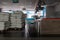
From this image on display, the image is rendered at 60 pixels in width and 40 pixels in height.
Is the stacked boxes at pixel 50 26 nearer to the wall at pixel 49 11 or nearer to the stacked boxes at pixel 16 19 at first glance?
the stacked boxes at pixel 16 19

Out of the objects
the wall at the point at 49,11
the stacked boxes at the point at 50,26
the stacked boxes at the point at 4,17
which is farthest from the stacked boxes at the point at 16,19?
the stacked boxes at the point at 50,26

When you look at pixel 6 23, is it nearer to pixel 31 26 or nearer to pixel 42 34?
pixel 31 26

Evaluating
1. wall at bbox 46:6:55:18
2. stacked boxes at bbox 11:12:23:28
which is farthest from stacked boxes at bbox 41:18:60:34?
wall at bbox 46:6:55:18

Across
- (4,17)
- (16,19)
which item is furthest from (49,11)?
(4,17)

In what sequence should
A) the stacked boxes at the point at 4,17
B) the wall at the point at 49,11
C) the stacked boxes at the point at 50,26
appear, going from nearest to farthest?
the stacked boxes at the point at 50,26 < the stacked boxes at the point at 4,17 < the wall at the point at 49,11

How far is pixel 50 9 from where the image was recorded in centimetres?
437

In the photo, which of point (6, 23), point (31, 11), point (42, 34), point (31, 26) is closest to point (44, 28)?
point (42, 34)

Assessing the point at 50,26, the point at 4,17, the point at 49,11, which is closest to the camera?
the point at 50,26

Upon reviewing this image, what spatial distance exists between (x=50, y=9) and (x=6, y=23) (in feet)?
5.58

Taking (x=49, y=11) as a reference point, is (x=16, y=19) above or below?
below

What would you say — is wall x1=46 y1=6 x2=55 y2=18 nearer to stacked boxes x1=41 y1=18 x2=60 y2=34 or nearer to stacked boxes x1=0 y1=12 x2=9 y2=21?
stacked boxes x1=0 y1=12 x2=9 y2=21

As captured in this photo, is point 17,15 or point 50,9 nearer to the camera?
point 17,15

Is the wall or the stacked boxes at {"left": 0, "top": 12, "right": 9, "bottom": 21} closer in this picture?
A: the stacked boxes at {"left": 0, "top": 12, "right": 9, "bottom": 21}

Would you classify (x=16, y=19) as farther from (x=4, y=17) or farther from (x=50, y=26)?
(x=50, y=26)
